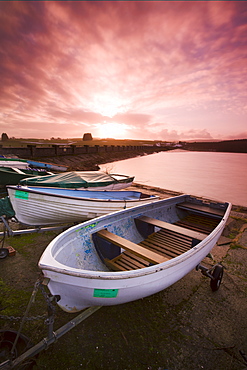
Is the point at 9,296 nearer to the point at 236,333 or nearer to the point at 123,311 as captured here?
the point at 123,311

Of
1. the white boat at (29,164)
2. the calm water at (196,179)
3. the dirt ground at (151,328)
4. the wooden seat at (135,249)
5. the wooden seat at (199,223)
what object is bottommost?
the calm water at (196,179)

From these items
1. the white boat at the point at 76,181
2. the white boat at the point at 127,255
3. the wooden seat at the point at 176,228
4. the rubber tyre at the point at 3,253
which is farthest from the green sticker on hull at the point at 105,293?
the white boat at the point at 76,181

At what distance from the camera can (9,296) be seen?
416cm

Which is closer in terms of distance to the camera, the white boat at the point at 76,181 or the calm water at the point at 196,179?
the white boat at the point at 76,181

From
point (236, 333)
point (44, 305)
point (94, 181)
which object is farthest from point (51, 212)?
point (236, 333)

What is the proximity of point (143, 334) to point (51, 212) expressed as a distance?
490 centimetres

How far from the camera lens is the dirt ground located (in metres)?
3.02

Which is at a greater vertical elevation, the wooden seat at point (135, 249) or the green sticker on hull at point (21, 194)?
the green sticker on hull at point (21, 194)

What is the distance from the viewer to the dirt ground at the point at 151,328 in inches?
119

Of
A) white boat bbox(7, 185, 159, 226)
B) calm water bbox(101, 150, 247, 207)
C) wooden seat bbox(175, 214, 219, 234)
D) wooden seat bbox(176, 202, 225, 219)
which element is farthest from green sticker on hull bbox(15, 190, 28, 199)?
calm water bbox(101, 150, 247, 207)

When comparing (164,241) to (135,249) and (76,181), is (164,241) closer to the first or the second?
(135,249)

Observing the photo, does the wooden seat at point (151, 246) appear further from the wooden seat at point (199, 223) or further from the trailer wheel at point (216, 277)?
the wooden seat at point (199, 223)

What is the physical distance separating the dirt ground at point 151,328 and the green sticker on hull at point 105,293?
1005mm

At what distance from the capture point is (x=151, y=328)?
360 centimetres
